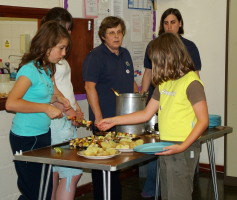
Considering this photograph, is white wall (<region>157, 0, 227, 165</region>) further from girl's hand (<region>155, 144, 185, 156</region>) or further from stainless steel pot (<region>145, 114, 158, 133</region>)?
girl's hand (<region>155, 144, 185, 156</region>)

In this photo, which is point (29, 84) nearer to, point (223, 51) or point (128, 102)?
point (128, 102)

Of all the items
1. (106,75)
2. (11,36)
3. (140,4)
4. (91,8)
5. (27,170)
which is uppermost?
(140,4)

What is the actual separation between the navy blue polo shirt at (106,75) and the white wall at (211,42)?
1654 millimetres

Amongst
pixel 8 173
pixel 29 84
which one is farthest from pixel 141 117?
pixel 8 173

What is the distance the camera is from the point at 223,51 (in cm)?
490

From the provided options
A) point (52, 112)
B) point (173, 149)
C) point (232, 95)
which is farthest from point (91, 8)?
point (173, 149)

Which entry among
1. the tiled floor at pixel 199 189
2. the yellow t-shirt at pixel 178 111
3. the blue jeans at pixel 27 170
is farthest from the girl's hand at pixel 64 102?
the tiled floor at pixel 199 189

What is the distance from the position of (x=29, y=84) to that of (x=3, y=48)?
3.05m

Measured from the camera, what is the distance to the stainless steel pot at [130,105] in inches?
124

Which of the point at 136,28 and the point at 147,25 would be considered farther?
the point at 147,25

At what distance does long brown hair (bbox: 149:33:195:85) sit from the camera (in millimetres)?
2463

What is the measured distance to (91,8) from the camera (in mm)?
4176

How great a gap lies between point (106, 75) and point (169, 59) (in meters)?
1.12

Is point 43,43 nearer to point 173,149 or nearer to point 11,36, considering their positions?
point 173,149
